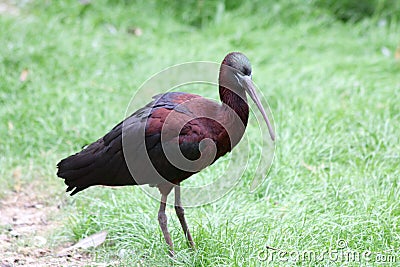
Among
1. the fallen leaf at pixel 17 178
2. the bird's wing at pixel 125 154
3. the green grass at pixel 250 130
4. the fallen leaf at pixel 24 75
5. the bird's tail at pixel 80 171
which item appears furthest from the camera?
the fallen leaf at pixel 24 75

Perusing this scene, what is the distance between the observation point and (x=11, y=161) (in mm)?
5375

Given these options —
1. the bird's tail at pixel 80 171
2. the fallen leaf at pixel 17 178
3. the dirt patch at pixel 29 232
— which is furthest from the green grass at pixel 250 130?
the bird's tail at pixel 80 171

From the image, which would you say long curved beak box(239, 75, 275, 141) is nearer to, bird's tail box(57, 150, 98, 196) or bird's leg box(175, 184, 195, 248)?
bird's leg box(175, 184, 195, 248)

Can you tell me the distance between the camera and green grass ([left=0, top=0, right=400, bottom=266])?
13.3 feet

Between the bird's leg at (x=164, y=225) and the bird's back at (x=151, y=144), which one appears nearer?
the bird's back at (x=151, y=144)

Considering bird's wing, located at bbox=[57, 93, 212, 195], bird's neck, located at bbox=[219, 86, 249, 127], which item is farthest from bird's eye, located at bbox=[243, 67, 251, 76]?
bird's wing, located at bbox=[57, 93, 212, 195]

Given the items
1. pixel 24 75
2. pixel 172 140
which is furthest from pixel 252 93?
pixel 24 75

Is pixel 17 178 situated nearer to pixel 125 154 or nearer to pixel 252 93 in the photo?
pixel 125 154

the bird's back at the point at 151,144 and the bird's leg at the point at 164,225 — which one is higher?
the bird's back at the point at 151,144

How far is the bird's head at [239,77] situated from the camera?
3.72m

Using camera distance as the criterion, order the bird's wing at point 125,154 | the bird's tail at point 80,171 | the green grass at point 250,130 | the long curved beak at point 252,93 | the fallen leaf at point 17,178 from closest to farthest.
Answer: the long curved beak at point 252,93 → the bird's wing at point 125,154 → the bird's tail at point 80,171 → the green grass at point 250,130 → the fallen leaf at point 17,178

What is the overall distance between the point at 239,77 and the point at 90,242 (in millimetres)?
1360

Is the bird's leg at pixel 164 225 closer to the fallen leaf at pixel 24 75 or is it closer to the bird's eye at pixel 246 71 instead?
the bird's eye at pixel 246 71
